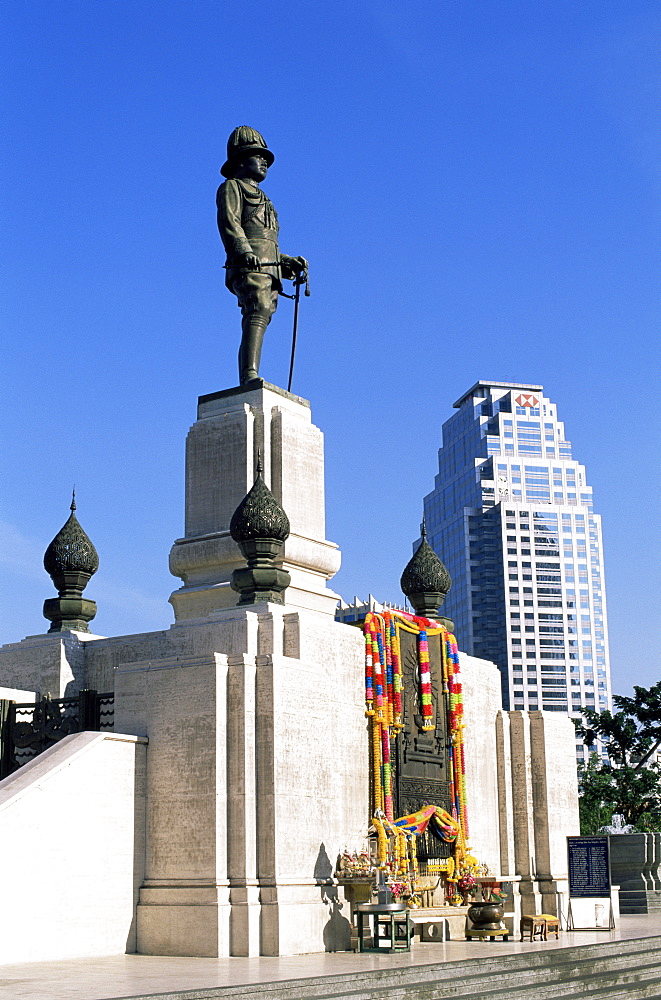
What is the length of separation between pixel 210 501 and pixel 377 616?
10.4 ft

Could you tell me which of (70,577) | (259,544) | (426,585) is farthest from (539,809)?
(70,577)

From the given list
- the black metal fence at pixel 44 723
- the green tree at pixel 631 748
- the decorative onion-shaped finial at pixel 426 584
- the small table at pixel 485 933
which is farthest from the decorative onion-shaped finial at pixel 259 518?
the green tree at pixel 631 748

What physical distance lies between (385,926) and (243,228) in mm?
10969

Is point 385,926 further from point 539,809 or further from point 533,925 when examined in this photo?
point 539,809

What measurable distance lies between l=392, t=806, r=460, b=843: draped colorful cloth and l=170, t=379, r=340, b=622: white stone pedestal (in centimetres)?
318

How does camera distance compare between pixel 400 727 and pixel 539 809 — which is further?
pixel 539 809

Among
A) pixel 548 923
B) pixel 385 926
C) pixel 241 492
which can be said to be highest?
pixel 241 492

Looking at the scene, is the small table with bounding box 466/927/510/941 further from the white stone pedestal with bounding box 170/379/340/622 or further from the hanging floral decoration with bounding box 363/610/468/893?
the white stone pedestal with bounding box 170/379/340/622

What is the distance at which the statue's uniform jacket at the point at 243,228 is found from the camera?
67.6 feet

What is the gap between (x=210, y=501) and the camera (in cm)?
1975

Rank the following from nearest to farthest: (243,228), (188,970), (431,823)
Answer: (188,970)
(431,823)
(243,228)

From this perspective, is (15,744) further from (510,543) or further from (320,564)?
(510,543)

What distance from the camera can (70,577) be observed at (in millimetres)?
19906

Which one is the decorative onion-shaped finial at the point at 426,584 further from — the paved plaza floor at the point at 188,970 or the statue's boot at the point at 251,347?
the paved plaza floor at the point at 188,970
